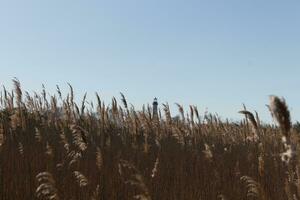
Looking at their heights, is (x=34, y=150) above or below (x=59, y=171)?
A: above

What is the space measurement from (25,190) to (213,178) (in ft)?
7.05

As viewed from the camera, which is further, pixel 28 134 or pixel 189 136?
pixel 189 136

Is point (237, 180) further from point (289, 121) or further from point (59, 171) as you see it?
point (289, 121)

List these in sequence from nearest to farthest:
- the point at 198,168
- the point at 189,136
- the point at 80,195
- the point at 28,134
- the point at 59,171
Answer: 1. the point at 80,195
2. the point at 59,171
3. the point at 198,168
4. the point at 28,134
5. the point at 189,136

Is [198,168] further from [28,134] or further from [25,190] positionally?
[28,134]

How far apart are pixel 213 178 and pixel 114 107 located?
2.54 metres

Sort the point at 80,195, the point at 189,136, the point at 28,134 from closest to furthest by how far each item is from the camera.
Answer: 1. the point at 80,195
2. the point at 28,134
3. the point at 189,136

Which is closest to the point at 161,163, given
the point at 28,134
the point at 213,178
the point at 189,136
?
the point at 213,178

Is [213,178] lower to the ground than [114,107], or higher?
lower

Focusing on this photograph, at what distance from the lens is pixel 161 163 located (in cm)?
598

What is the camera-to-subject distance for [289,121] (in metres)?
1.93

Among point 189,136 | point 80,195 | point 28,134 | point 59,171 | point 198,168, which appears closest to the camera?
point 80,195

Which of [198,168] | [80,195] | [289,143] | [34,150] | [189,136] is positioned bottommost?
[289,143]

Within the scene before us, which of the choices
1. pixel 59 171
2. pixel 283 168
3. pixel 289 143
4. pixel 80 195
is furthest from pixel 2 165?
pixel 289 143
